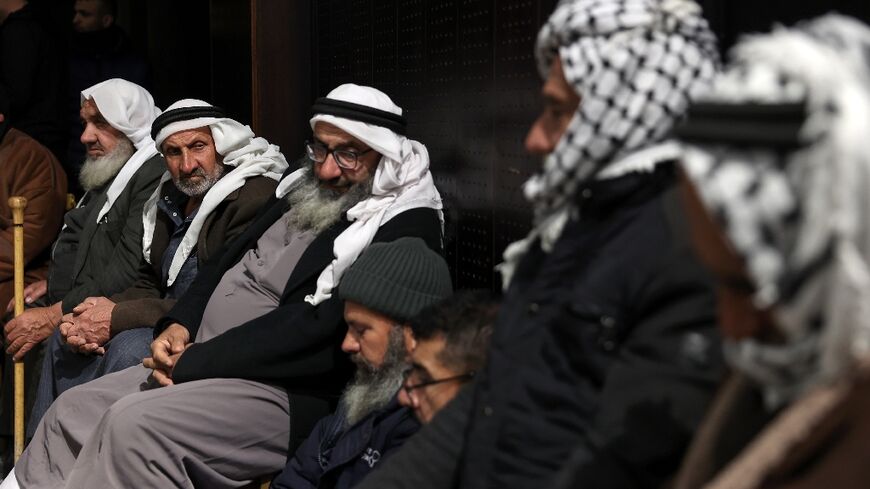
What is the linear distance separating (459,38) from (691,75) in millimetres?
2443

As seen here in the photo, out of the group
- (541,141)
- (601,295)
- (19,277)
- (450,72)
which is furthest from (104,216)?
(601,295)

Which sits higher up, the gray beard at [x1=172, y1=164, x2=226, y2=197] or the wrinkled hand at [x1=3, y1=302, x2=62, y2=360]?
the gray beard at [x1=172, y1=164, x2=226, y2=197]

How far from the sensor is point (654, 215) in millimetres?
2117

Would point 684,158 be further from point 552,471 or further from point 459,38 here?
point 459,38

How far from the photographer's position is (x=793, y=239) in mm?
1325

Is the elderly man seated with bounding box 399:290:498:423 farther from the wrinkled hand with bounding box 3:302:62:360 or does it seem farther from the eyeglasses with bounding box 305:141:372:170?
the wrinkled hand with bounding box 3:302:62:360

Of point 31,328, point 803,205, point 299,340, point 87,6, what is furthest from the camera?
point 87,6

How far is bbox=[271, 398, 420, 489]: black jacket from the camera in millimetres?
3270

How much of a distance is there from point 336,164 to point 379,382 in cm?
107

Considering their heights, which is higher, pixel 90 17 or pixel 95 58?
pixel 90 17

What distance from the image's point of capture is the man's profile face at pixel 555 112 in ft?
7.77

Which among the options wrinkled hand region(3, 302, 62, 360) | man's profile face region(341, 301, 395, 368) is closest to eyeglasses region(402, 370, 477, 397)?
man's profile face region(341, 301, 395, 368)

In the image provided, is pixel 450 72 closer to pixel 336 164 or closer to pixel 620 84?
pixel 336 164

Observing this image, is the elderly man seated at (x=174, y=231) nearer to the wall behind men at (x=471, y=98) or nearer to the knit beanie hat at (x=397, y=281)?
the wall behind men at (x=471, y=98)
